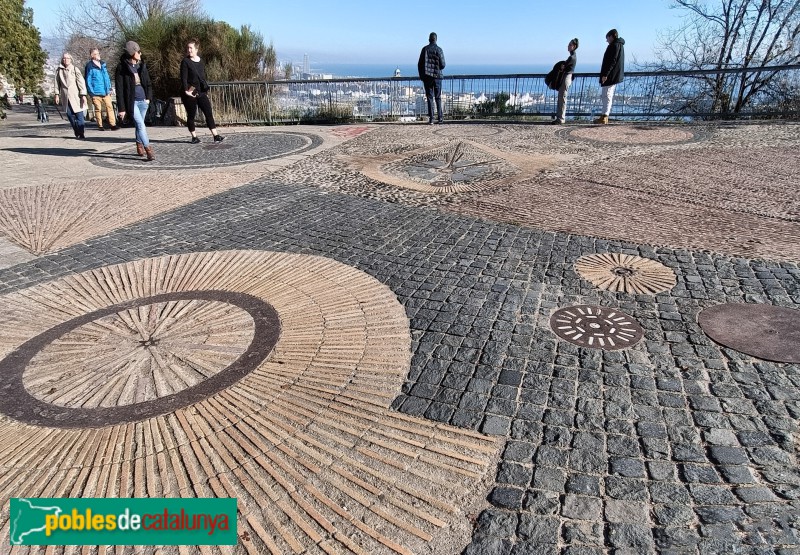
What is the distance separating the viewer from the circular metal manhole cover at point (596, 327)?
12.8 ft

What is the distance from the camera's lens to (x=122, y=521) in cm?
254

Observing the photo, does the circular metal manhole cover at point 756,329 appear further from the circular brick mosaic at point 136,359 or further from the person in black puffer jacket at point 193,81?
the person in black puffer jacket at point 193,81

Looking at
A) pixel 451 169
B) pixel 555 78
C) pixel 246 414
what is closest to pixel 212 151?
pixel 451 169

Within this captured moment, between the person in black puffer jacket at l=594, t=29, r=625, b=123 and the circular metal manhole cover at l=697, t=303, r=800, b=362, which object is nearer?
the circular metal manhole cover at l=697, t=303, r=800, b=362

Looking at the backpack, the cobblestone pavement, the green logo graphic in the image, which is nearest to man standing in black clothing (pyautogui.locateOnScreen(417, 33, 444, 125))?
the backpack

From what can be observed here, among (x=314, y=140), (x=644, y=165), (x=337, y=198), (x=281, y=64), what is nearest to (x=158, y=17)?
(x=281, y=64)

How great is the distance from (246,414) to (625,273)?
145 inches

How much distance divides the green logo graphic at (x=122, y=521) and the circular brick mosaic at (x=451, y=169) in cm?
625

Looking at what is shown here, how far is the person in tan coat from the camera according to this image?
12594mm

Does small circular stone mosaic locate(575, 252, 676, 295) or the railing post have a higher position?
the railing post

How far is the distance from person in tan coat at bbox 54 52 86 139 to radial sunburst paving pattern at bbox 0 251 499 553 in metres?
10.1

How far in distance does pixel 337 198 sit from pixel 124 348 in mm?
4445

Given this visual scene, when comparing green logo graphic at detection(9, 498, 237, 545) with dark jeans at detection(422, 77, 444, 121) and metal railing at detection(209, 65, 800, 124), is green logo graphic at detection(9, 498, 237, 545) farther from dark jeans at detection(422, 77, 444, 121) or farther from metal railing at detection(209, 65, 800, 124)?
metal railing at detection(209, 65, 800, 124)

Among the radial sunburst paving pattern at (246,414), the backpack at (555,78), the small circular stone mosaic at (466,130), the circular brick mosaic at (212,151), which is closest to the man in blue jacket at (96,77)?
the circular brick mosaic at (212,151)
